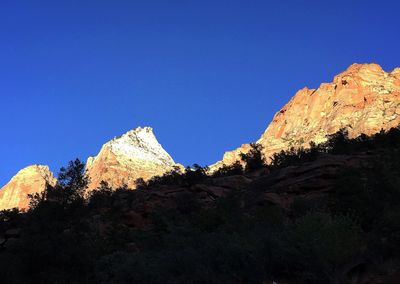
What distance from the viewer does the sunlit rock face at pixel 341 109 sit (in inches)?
4603

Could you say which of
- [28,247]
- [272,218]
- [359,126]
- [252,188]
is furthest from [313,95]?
[28,247]

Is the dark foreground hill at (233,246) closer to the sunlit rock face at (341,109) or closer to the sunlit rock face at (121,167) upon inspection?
the sunlit rock face at (341,109)

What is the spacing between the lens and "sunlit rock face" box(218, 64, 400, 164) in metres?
117

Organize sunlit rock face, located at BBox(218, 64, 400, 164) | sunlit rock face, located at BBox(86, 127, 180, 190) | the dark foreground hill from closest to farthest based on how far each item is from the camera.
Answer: the dark foreground hill < sunlit rock face, located at BBox(218, 64, 400, 164) < sunlit rock face, located at BBox(86, 127, 180, 190)

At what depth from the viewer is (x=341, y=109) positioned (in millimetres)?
145000

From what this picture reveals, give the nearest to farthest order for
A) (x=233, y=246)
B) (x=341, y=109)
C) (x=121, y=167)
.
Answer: (x=233, y=246) < (x=341, y=109) < (x=121, y=167)

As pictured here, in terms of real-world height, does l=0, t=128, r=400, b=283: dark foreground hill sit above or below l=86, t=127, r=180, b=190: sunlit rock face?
below

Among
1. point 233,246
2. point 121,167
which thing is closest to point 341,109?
point 121,167

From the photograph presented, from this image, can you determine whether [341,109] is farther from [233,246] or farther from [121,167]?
[233,246]

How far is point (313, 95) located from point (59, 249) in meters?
166

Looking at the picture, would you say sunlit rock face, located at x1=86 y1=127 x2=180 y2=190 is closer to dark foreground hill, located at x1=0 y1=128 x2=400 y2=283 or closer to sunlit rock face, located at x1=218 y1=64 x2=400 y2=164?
sunlit rock face, located at x1=218 y1=64 x2=400 y2=164

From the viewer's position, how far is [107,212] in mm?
50000

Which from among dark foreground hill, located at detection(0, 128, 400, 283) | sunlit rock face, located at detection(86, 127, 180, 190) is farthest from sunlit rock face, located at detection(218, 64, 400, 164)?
dark foreground hill, located at detection(0, 128, 400, 283)

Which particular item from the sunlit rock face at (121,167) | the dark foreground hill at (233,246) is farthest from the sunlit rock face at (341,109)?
the dark foreground hill at (233,246)
